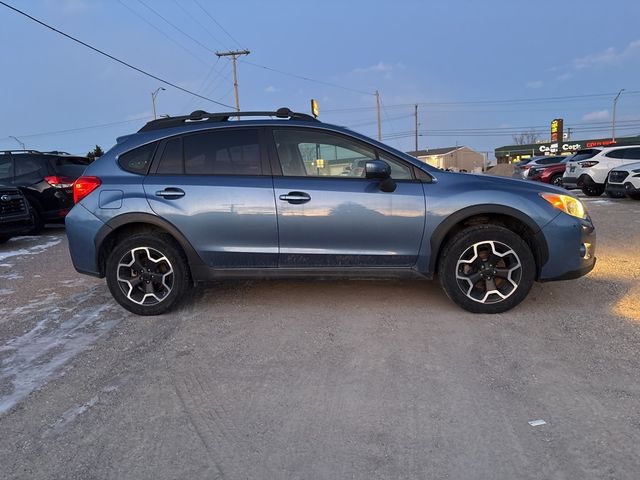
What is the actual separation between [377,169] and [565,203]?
1.72m

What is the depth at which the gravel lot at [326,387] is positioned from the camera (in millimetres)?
2422

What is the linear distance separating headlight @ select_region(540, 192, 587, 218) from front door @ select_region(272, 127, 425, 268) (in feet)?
3.68

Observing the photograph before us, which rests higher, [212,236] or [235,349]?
[212,236]

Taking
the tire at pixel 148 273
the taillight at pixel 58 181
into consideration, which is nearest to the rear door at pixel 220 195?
the tire at pixel 148 273

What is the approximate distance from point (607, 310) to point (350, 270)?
2373 mm

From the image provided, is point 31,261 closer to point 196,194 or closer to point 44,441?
point 196,194

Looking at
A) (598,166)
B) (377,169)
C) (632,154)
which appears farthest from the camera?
(598,166)

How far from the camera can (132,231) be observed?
14.9ft

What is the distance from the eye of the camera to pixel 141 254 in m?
4.43

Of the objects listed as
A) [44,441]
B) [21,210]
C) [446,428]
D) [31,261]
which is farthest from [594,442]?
[21,210]

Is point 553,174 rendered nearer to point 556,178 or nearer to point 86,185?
point 556,178

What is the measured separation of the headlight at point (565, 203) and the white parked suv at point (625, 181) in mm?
10951

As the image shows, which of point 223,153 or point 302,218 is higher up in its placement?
point 223,153

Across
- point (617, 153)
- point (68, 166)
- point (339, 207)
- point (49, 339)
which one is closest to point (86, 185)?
point (49, 339)
